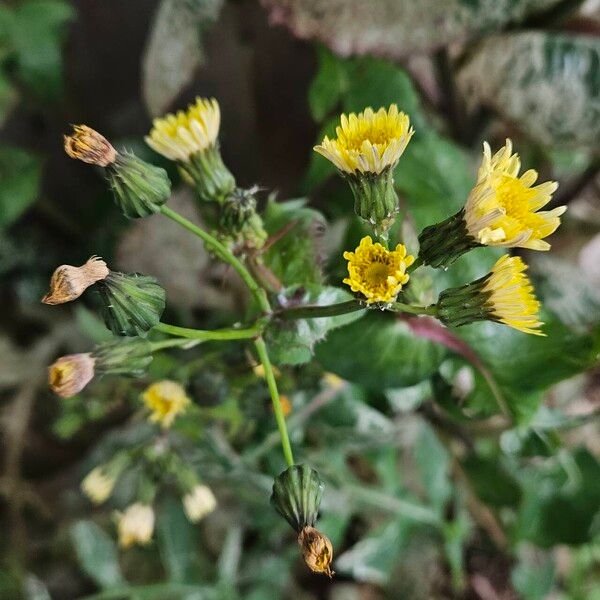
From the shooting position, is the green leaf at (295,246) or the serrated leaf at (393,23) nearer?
the green leaf at (295,246)

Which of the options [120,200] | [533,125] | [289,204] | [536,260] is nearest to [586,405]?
[536,260]

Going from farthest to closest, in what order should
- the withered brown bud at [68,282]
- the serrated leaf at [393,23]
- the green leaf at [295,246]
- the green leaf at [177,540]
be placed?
the green leaf at [177,540] → the serrated leaf at [393,23] → the green leaf at [295,246] → the withered brown bud at [68,282]

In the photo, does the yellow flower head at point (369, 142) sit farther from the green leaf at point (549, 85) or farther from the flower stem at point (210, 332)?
the green leaf at point (549, 85)

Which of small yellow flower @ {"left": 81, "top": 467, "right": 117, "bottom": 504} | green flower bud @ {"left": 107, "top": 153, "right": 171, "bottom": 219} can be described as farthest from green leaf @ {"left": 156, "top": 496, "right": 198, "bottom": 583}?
green flower bud @ {"left": 107, "top": 153, "right": 171, "bottom": 219}

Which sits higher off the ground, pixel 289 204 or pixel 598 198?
pixel 598 198

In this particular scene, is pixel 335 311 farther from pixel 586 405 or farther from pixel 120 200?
pixel 586 405

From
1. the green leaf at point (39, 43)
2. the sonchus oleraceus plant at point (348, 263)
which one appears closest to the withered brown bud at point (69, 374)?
the sonchus oleraceus plant at point (348, 263)
